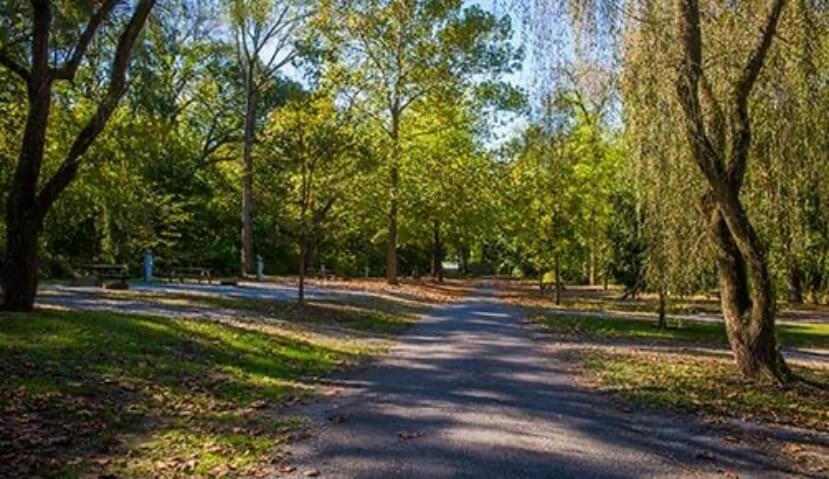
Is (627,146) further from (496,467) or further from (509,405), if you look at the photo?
(496,467)

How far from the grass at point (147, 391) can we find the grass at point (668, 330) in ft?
26.1

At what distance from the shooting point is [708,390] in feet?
33.7

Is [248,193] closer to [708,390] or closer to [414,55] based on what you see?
[414,55]

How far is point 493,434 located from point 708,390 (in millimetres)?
4585

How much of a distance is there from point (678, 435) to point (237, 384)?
502 cm

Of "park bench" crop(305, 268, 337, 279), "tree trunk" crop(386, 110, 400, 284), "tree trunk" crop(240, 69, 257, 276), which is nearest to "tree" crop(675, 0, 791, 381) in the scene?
"tree trunk" crop(386, 110, 400, 284)

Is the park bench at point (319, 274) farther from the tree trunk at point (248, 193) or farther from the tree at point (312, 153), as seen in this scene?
the tree at point (312, 153)

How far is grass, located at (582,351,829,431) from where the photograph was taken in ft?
28.9

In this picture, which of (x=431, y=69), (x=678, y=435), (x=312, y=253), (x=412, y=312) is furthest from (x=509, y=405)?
(x=312, y=253)

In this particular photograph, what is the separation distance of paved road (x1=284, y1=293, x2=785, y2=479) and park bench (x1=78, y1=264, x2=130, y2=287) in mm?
12817

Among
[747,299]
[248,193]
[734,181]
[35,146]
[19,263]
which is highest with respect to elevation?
[248,193]

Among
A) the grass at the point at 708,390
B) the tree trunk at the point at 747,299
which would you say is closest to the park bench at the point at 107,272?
the grass at the point at 708,390

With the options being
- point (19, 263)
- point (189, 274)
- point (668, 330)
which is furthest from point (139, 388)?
point (189, 274)

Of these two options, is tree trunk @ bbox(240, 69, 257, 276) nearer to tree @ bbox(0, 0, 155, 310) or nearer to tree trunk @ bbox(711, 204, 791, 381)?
tree @ bbox(0, 0, 155, 310)
